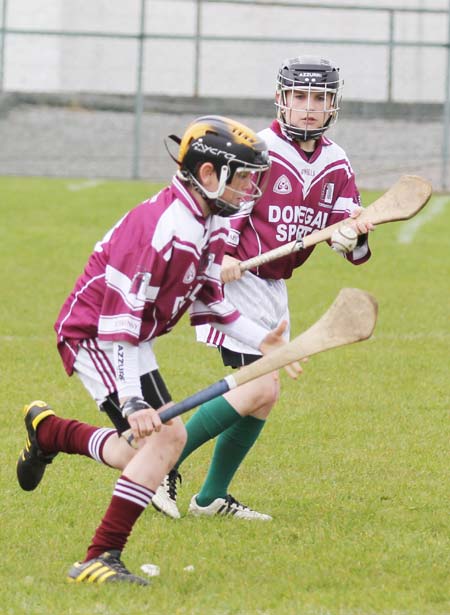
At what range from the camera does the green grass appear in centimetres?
414

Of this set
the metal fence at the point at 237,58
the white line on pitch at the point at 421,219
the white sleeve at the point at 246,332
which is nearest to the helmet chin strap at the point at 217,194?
the white sleeve at the point at 246,332

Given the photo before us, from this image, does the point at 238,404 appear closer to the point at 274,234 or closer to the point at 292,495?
the point at 292,495

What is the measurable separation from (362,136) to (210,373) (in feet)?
44.0

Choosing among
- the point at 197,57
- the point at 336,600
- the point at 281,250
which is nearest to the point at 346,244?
the point at 281,250

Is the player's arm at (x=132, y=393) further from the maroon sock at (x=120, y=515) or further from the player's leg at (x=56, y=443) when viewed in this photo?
the player's leg at (x=56, y=443)

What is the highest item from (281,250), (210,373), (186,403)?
(281,250)

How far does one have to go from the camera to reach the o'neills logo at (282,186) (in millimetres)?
5262

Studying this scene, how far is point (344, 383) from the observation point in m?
7.52

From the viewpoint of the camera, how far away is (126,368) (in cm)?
412

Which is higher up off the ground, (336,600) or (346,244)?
(346,244)

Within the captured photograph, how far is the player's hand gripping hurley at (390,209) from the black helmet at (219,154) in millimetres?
797

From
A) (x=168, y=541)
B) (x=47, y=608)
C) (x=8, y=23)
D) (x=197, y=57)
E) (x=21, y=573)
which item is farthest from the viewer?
(x=8, y=23)

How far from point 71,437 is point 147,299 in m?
0.81

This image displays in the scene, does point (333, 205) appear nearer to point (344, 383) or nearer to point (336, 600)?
point (336, 600)
